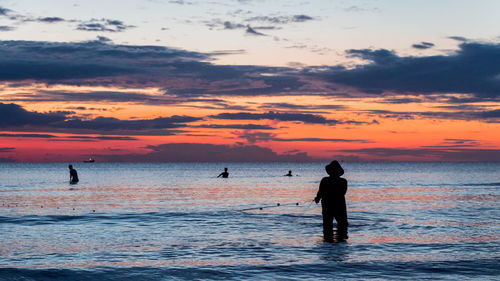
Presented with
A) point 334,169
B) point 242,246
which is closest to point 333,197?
point 334,169

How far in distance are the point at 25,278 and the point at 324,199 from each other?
9069 mm

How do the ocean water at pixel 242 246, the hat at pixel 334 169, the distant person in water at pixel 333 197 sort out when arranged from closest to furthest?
the ocean water at pixel 242 246 → the hat at pixel 334 169 → the distant person in water at pixel 333 197

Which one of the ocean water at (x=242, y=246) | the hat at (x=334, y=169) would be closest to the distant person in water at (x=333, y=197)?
the hat at (x=334, y=169)

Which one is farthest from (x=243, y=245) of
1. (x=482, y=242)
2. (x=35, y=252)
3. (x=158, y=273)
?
(x=482, y=242)

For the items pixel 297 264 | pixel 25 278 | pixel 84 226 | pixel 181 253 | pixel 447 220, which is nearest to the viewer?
pixel 25 278

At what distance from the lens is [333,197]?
16766 mm

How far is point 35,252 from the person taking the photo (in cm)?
1441

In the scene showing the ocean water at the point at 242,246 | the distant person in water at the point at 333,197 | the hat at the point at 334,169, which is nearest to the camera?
the ocean water at the point at 242,246

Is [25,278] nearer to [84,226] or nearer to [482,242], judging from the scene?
[84,226]

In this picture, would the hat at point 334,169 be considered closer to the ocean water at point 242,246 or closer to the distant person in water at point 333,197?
the distant person in water at point 333,197

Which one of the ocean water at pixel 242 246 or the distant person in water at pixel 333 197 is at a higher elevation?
the distant person in water at pixel 333 197

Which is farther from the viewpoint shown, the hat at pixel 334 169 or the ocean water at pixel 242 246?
the hat at pixel 334 169

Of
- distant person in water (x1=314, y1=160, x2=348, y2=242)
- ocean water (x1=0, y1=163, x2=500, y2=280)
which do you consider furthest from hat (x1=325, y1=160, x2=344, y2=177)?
ocean water (x1=0, y1=163, x2=500, y2=280)

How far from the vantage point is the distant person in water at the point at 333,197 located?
16562mm
